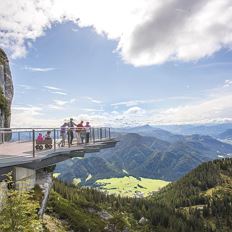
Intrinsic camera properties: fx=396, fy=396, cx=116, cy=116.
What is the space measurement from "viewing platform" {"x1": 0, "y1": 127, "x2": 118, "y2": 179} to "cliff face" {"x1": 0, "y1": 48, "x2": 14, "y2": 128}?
1992 centimetres

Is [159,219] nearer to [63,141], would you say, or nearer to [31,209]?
[63,141]

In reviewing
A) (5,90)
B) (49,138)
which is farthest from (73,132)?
(5,90)

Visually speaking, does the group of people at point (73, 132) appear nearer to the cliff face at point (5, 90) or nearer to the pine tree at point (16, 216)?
the pine tree at point (16, 216)

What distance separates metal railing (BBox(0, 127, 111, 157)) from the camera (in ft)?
102

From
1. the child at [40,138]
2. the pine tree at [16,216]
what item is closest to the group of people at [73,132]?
the child at [40,138]

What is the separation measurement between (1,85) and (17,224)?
48.2 meters

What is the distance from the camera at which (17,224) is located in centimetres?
2386

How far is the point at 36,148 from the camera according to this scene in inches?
1239

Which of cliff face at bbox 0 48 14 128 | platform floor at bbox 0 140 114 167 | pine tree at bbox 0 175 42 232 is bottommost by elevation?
pine tree at bbox 0 175 42 232

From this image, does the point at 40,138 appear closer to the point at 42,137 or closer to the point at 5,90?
the point at 42,137

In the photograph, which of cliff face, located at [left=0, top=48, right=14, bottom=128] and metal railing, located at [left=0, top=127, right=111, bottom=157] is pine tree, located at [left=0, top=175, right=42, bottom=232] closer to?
metal railing, located at [left=0, top=127, right=111, bottom=157]

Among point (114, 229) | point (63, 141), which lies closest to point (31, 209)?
point (63, 141)

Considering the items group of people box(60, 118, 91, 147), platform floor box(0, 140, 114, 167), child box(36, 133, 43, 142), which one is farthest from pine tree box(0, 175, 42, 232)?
group of people box(60, 118, 91, 147)

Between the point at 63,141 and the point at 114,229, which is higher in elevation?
the point at 63,141
